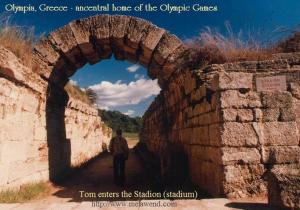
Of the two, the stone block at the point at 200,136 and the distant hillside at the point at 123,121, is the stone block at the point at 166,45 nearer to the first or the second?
the stone block at the point at 200,136

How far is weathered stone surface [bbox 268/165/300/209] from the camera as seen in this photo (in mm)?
2967

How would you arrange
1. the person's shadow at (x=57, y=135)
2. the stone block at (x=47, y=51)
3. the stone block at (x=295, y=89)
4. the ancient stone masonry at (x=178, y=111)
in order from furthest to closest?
the person's shadow at (x=57, y=135)
the stone block at (x=47, y=51)
the stone block at (x=295, y=89)
the ancient stone masonry at (x=178, y=111)

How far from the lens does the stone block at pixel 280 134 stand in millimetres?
4129

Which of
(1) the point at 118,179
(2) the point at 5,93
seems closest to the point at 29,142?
(2) the point at 5,93

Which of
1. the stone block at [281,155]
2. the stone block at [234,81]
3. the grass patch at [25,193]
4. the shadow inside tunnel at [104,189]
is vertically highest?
the stone block at [234,81]

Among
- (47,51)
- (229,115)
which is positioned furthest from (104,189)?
(229,115)

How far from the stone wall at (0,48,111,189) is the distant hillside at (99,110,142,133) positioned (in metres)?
44.8

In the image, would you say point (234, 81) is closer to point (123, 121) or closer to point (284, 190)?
point (284, 190)

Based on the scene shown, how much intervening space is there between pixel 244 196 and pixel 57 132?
5244 millimetres

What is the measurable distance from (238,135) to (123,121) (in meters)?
53.4

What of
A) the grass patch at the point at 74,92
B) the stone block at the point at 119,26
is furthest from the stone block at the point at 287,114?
the grass patch at the point at 74,92

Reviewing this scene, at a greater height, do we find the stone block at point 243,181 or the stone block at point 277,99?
the stone block at point 277,99

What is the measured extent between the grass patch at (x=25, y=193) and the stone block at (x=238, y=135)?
3298 mm

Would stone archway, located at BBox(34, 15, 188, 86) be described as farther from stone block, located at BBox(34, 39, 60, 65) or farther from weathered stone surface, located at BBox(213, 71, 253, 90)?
weathered stone surface, located at BBox(213, 71, 253, 90)
